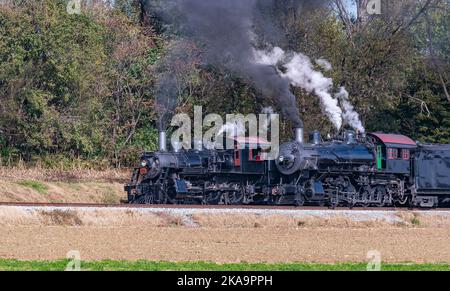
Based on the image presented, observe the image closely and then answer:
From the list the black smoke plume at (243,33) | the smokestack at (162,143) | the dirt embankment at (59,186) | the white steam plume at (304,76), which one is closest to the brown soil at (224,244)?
the smokestack at (162,143)

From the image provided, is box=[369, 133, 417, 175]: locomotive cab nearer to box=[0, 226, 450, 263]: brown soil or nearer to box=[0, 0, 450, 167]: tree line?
box=[0, 226, 450, 263]: brown soil

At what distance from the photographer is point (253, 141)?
38.0 metres

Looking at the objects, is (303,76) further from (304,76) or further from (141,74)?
(141,74)

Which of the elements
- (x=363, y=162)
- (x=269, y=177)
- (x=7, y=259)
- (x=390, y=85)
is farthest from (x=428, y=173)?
(x=7, y=259)

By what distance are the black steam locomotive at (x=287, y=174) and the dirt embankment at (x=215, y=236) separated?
127 inches

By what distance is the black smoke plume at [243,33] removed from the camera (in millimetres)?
43062

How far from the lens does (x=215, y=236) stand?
2791 centimetres

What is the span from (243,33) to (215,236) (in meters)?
18.7

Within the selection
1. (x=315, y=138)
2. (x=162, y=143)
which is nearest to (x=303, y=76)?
(x=315, y=138)

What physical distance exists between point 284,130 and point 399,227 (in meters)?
17.0

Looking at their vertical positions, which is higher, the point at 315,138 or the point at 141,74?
the point at 141,74

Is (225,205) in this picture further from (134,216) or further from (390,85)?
(390,85)

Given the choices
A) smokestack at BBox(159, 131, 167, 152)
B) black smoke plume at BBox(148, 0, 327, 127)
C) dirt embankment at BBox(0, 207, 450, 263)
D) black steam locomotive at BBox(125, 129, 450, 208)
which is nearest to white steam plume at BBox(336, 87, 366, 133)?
→ black smoke plume at BBox(148, 0, 327, 127)

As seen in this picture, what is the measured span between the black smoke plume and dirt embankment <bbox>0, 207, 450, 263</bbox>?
28.1 feet
